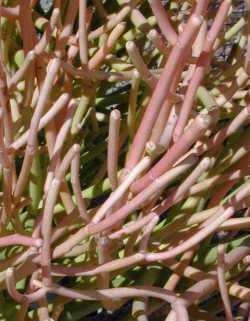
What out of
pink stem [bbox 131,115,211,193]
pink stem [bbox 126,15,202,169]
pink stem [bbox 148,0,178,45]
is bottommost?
pink stem [bbox 131,115,211,193]

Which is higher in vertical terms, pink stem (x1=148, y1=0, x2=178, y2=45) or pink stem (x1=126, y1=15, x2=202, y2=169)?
pink stem (x1=148, y1=0, x2=178, y2=45)

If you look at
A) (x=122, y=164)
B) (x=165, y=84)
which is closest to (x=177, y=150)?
(x=165, y=84)

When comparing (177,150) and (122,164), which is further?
(122,164)

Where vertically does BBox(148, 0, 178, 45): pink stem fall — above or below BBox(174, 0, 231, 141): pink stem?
above

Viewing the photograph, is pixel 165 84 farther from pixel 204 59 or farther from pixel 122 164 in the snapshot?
pixel 122 164

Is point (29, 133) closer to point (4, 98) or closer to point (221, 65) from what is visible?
point (4, 98)

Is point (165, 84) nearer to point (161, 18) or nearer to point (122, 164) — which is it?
point (161, 18)

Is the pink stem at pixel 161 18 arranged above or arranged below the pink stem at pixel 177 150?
above

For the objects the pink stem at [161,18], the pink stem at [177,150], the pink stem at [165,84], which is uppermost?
the pink stem at [161,18]

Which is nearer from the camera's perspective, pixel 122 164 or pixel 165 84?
pixel 165 84

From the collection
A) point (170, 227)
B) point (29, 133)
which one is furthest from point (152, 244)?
point (29, 133)

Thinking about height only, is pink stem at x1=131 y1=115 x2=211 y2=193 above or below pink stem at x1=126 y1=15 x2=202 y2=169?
below

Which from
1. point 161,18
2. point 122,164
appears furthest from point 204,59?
point 122,164
